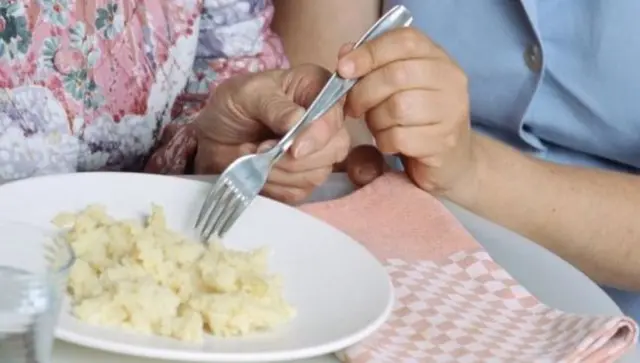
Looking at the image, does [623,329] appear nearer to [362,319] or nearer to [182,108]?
[362,319]

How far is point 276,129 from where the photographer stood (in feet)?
3.13

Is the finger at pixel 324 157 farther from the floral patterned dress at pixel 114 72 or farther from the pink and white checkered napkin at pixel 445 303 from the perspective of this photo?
the floral patterned dress at pixel 114 72

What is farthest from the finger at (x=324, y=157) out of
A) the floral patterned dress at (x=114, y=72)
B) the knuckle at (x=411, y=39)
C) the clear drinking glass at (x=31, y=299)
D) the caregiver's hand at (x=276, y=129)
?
the clear drinking glass at (x=31, y=299)

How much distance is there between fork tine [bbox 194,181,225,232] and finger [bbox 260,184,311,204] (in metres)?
0.11

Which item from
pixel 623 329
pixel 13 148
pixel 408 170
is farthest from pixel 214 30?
pixel 623 329

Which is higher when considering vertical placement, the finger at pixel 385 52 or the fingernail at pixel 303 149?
the finger at pixel 385 52

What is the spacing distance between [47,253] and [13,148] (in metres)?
0.59

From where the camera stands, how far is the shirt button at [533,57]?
1146 mm

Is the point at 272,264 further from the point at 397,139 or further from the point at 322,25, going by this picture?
the point at 322,25

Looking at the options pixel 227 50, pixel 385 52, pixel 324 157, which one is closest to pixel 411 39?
pixel 385 52

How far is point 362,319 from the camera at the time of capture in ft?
2.30

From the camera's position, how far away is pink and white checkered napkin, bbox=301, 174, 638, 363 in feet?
2.33

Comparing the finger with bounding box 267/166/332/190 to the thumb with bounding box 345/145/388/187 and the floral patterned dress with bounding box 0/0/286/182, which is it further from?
the floral patterned dress with bounding box 0/0/286/182

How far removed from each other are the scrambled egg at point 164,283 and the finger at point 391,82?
0.21 metres
